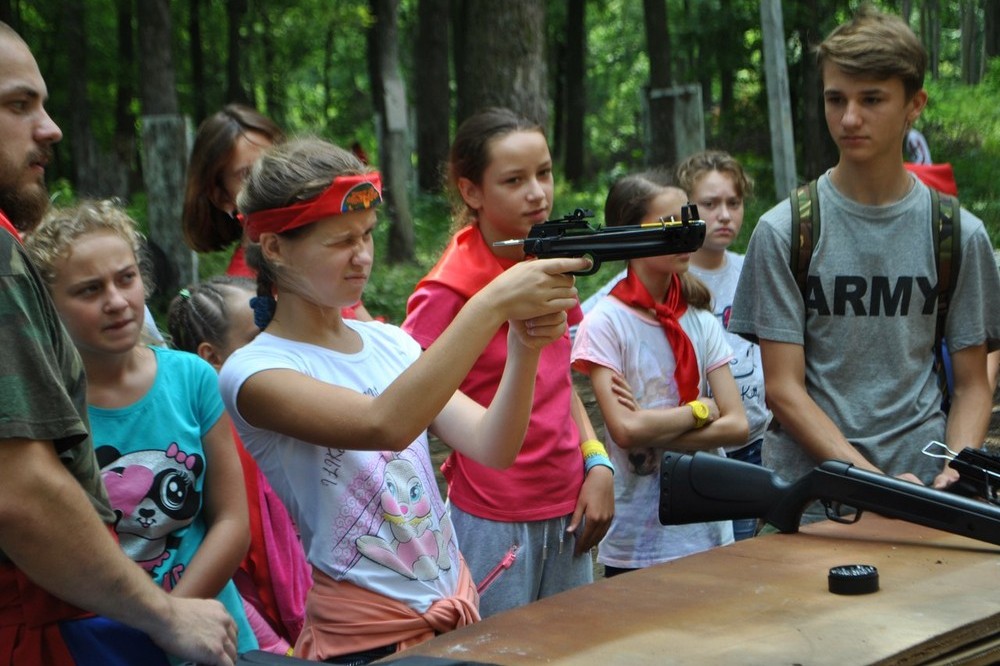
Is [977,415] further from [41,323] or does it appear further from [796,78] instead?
[796,78]

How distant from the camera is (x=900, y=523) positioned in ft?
9.23

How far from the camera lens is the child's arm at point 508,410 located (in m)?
2.71

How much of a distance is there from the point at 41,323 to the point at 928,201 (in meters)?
2.51

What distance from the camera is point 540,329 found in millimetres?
2693

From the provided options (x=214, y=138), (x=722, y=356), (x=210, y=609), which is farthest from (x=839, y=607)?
(x=214, y=138)

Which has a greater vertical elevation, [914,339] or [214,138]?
[214,138]

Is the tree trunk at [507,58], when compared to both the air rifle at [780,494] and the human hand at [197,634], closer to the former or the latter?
the air rifle at [780,494]

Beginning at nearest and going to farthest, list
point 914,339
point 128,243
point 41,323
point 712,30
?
1. point 41,323
2. point 128,243
3. point 914,339
4. point 712,30

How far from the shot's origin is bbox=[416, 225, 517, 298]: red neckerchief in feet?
11.5

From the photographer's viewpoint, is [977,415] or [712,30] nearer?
[977,415]

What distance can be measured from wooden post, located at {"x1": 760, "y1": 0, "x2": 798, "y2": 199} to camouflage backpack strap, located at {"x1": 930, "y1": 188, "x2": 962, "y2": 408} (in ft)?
12.7

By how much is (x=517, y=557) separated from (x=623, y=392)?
0.77 metres

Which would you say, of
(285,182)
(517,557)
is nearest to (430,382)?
(285,182)

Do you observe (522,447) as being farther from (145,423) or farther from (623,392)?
(145,423)
